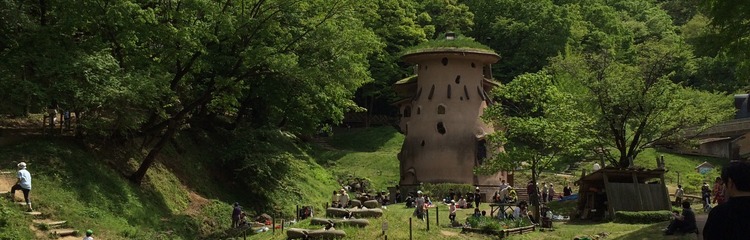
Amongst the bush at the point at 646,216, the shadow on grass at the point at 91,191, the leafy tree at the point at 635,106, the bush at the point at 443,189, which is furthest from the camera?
the bush at the point at 443,189

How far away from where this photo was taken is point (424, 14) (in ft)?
214

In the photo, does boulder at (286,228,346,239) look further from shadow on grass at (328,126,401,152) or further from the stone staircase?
shadow on grass at (328,126,401,152)

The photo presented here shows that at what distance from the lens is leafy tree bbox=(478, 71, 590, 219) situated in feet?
96.8

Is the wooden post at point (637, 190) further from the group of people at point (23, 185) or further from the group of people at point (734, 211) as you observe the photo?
the group of people at point (734, 211)

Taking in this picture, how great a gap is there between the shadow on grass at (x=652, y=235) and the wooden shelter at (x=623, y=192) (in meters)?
3.15

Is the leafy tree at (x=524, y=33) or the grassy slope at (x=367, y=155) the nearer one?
the grassy slope at (x=367, y=155)

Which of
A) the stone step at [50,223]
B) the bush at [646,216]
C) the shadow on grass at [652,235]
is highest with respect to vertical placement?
the stone step at [50,223]

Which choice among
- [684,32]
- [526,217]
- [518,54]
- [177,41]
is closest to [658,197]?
[526,217]

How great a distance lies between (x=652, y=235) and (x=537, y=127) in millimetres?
9500

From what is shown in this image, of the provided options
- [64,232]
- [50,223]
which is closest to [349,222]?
[64,232]

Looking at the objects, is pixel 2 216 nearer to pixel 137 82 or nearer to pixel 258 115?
pixel 137 82

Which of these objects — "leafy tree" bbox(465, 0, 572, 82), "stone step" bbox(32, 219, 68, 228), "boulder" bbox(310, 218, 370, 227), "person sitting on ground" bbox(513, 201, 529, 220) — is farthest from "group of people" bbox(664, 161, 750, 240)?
"leafy tree" bbox(465, 0, 572, 82)

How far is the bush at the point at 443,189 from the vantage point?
129ft

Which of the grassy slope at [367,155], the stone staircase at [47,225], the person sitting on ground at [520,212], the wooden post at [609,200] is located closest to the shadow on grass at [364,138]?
the grassy slope at [367,155]
